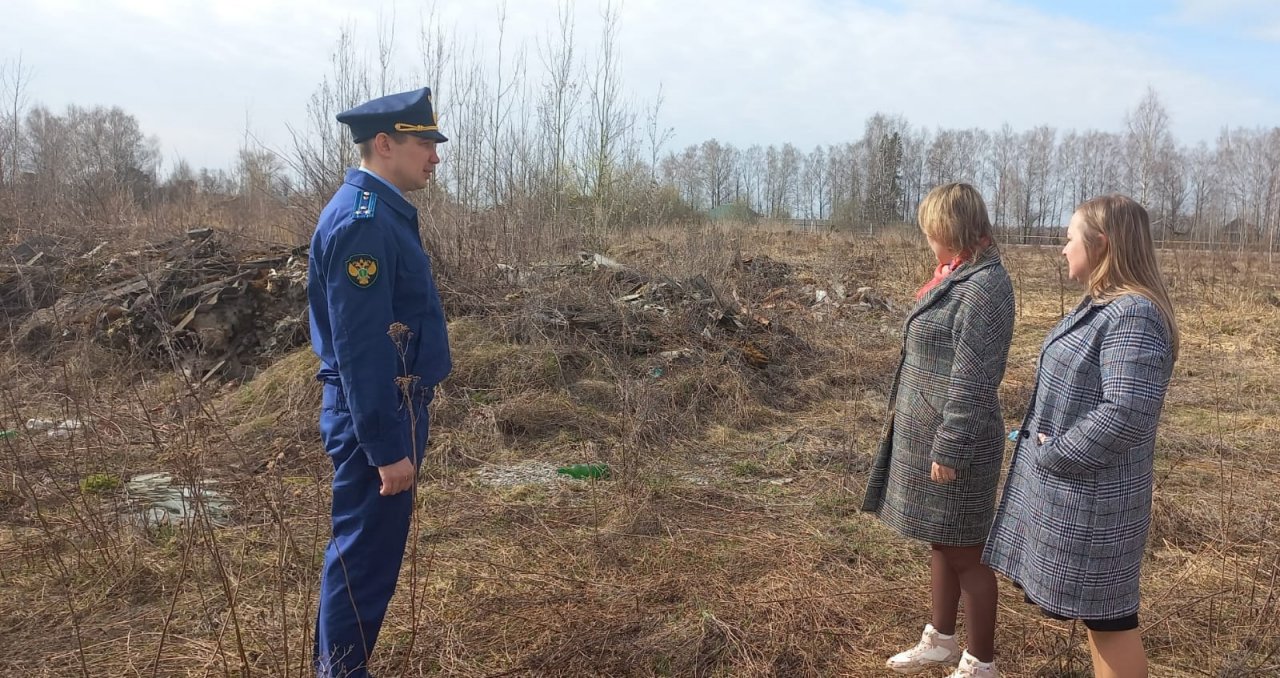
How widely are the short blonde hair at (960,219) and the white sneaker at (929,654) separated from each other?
1.32 m

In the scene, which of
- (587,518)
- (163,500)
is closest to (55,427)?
(163,500)

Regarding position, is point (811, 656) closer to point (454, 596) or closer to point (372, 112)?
point (454, 596)

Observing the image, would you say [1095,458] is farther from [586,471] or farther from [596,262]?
[596,262]

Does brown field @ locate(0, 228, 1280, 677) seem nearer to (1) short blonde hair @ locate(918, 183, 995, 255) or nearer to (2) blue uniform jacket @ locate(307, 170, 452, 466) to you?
(2) blue uniform jacket @ locate(307, 170, 452, 466)

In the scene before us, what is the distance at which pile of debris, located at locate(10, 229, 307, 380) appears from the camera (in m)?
7.48

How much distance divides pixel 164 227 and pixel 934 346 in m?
12.1

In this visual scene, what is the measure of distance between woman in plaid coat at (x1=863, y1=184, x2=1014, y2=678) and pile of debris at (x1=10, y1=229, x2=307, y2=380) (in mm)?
6475

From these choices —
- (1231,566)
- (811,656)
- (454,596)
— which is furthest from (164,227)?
(1231,566)

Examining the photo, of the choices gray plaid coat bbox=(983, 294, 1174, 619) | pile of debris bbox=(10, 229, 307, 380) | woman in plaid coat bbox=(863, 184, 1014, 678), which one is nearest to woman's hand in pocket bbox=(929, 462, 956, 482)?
woman in plaid coat bbox=(863, 184, 1014, 678)

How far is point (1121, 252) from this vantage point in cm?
195

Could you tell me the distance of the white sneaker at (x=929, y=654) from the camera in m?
2.59

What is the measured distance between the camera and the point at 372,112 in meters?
2.13

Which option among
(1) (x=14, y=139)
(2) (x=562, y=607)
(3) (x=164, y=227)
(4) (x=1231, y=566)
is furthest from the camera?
(1) (x=14, y=139)

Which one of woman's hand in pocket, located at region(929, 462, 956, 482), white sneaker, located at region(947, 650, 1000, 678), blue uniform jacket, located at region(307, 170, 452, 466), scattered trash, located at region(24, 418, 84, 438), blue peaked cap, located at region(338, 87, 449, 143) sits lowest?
white sneaker, located at region(947, 650, 1000, 678)
